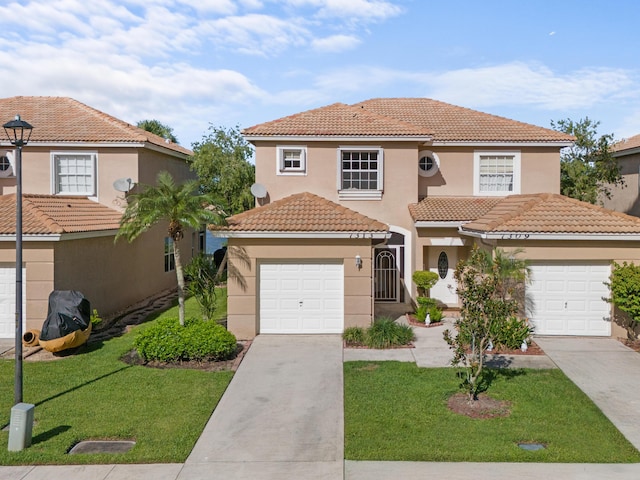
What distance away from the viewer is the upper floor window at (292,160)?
19609mm

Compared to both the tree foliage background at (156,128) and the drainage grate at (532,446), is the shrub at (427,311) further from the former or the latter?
the tree foliage background at (156,128)

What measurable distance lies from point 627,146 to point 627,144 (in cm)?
79

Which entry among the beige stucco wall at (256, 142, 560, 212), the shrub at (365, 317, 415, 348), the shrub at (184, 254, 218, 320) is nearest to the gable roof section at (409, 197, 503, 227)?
the beige stucco wall at (256, 142, 560, 212)

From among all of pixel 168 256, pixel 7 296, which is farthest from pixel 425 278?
pixel 7 296

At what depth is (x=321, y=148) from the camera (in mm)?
19594

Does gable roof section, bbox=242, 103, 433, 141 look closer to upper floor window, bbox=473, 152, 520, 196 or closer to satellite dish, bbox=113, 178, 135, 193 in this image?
upper floor window, bbox=473, 152, 520, 196

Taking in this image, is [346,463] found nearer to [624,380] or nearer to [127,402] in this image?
[127,402]

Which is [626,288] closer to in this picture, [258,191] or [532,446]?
[532,446]

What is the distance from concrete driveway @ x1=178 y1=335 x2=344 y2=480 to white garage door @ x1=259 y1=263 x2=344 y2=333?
73.2 inches

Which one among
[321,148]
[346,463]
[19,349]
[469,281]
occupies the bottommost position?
[346,463]

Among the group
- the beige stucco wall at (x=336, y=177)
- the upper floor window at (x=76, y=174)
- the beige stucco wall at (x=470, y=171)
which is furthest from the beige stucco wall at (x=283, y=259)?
the upper floor window at (x=76, y=174)

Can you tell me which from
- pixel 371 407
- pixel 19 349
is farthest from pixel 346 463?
pixel 19 349

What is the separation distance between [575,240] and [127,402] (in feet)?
41.1

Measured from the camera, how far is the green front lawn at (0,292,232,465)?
856 centimetres
